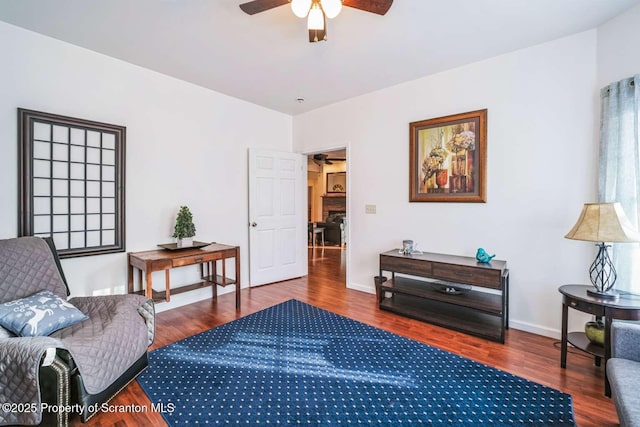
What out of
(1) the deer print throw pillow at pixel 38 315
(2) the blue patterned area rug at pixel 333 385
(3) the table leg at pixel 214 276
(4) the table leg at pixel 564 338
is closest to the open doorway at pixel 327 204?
(3) the table leg at pixel 214 276

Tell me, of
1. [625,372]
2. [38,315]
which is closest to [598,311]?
[625,372]

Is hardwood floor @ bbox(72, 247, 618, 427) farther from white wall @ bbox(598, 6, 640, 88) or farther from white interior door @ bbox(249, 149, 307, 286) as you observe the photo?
white wall @ bbox(598, 6, 640, 88)

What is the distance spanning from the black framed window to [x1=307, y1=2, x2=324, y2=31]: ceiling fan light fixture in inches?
90.4

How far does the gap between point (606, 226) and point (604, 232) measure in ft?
0.15

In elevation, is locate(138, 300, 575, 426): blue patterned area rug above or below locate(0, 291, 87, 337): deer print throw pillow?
below

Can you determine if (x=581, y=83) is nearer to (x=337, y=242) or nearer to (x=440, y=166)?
(x=440, y=166)

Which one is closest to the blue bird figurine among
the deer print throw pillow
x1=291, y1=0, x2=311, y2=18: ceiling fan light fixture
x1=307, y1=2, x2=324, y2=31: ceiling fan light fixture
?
x1=307, y1=2, x2=324, y2=31: ceiling fan light fixture

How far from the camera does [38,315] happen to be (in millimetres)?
1847

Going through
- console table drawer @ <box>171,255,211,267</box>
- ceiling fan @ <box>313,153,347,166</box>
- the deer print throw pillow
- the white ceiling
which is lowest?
the deer print throw pillow

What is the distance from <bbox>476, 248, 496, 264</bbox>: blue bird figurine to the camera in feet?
9.62

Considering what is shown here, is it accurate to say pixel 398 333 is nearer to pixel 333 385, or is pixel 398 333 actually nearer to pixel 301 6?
pixel 333 385

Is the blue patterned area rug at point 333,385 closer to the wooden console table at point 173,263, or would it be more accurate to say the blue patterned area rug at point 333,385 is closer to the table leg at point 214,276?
the wooden console table at point 173,263

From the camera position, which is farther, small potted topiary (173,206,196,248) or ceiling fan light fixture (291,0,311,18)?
small potted topiary (173,206,196,248)

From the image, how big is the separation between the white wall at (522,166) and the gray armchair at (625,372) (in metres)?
1.11
